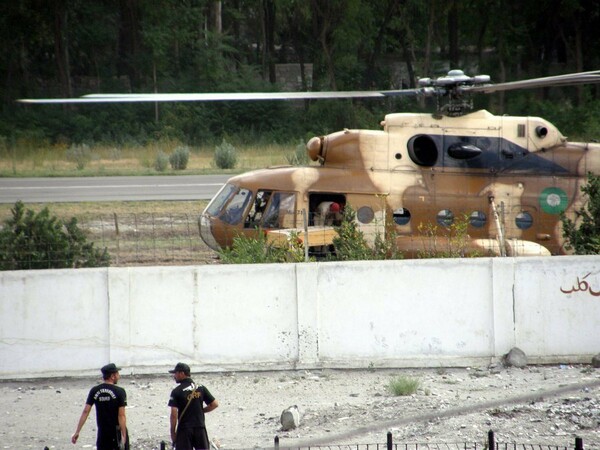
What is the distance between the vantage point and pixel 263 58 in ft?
177

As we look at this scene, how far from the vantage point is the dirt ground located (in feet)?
33.2

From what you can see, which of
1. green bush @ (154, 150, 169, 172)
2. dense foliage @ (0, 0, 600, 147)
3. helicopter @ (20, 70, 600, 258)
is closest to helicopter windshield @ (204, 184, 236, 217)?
helicopter @ (20, 70, 600, 258)

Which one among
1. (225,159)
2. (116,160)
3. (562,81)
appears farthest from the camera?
(116,160)

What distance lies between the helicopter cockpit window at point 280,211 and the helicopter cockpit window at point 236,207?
1.54 feet

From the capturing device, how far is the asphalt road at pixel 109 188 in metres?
27.0

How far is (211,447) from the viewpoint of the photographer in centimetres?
985

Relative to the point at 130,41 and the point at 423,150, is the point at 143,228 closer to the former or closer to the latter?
the point at 423,150

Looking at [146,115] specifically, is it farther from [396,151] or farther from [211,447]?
[211,447]

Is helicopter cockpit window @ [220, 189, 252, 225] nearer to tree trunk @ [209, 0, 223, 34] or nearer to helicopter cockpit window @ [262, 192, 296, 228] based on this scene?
helicopter cockpit window @ [262, 192, 296, 228]

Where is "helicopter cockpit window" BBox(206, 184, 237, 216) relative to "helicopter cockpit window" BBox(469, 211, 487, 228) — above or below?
above

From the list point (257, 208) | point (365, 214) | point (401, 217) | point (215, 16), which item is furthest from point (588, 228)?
point (215, 16)

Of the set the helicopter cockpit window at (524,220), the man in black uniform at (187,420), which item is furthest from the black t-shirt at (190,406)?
the helicopter cockpit window at (524,220)

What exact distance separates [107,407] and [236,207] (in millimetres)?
7667

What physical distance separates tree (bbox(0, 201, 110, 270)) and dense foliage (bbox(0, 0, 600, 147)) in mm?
27702
